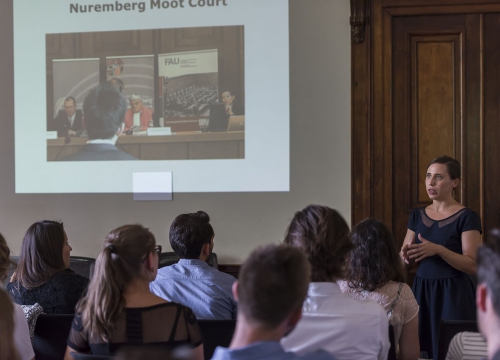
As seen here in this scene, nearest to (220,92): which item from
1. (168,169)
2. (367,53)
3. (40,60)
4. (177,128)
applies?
(177,128)

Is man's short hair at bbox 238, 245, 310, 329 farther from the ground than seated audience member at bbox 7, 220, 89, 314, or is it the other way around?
man's short hair at bbox 238, 245, 310, 329

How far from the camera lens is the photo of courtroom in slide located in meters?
4.36

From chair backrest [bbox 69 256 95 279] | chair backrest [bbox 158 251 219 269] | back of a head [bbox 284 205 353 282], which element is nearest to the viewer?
back of a head [bbox 284 205 353 282]

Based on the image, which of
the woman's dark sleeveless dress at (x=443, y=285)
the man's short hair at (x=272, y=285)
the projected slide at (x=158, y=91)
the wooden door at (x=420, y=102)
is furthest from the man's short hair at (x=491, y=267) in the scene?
the projected slide at (x=158, y=91)

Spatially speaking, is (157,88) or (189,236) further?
(157,88)

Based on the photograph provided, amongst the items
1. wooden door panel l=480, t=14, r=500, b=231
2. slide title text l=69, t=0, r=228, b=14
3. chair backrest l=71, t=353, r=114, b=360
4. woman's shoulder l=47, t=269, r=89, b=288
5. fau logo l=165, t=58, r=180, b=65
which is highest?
slide title text l=69, t=0, r=228, b=14

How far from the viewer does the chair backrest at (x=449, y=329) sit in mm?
1865

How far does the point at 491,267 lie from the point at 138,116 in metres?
3.68

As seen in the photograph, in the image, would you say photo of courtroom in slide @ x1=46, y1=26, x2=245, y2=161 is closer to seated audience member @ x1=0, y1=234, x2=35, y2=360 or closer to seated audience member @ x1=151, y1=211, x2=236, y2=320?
seated audience member @ x1=151, y1=211, x2=236, y2=320

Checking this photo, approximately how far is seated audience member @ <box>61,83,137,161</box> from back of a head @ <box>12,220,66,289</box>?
2003 millimetres

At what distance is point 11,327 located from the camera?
4.21 ft

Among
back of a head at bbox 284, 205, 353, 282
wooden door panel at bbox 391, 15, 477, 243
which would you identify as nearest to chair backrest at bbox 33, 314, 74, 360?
back of a head at bbox 284, 205, 353, 282

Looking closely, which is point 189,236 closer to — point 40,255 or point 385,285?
point 40,255

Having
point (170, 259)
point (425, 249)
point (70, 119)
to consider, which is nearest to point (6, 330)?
point (425, 249)
